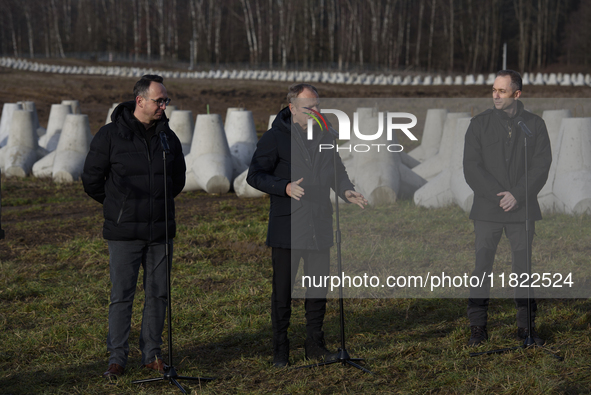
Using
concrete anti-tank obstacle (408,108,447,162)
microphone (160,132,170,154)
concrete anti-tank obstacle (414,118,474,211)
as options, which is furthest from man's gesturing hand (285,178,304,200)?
concrete anti-tank obstacle (408,108,447,162)

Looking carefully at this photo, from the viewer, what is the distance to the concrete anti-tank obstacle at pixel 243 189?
36.7 ft

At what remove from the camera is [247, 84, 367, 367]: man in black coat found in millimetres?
4203

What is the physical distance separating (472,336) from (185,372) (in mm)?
1848

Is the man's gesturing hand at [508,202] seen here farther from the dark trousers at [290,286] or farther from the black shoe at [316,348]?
the black shoe at [316,348]

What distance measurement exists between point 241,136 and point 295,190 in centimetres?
896

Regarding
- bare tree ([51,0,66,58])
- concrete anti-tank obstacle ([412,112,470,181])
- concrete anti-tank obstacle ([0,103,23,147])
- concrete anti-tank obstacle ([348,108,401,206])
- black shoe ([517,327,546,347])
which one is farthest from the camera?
bare tree ([51,0,66,58])

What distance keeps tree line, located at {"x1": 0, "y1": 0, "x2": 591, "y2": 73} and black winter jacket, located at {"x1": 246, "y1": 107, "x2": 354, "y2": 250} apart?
51919 mm

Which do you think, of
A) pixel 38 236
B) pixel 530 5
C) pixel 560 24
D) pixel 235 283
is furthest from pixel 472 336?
pixel 560 24

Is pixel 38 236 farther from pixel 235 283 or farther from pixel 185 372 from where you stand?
pixel 185 372

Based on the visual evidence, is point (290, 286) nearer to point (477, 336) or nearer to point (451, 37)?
point (477, 336)

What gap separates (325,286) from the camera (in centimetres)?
436

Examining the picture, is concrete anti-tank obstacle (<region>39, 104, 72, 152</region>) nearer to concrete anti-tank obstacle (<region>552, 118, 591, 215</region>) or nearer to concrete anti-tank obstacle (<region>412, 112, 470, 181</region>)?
concrete anti-tank obstacle (<region>412, 112, 470, 181</region>)

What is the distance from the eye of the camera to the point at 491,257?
4.68 meters

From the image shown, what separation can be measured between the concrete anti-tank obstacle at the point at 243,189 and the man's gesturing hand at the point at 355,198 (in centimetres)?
705
